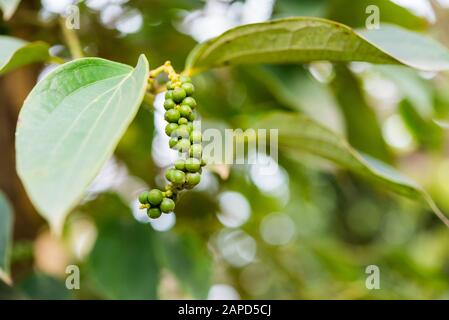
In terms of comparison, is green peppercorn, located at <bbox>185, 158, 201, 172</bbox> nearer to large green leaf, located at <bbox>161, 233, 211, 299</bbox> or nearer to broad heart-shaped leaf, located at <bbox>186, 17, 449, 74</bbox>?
broad heart-shaped leaf, located at <bbox>186, 17, 449, 74</bbox>

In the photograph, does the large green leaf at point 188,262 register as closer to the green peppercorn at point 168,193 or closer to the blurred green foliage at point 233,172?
the blurred green foliage at point 233,172

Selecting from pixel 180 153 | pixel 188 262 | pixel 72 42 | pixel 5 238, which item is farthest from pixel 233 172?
pixel 180 153

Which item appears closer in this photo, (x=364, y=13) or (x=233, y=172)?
(x=364, y=13)

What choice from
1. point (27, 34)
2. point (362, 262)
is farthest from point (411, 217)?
point (27, 34)

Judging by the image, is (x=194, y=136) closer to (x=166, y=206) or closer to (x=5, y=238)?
(x=166, y=206)

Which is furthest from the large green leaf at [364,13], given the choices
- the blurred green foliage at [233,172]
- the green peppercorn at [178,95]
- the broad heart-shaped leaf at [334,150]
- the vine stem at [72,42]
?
the green peppercorn at [178,95]
